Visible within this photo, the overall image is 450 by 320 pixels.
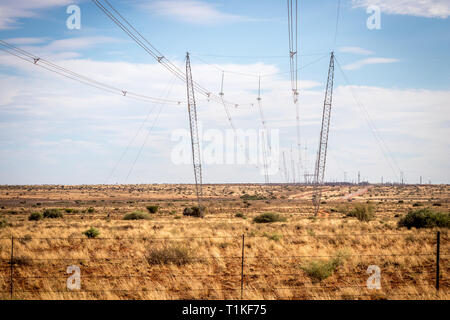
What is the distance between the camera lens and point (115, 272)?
23531mm

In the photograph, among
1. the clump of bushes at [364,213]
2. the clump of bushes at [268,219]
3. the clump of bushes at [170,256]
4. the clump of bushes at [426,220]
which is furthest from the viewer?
the clump of bushes at [364,213]

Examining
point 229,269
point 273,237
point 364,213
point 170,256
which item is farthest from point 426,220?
point 170,256

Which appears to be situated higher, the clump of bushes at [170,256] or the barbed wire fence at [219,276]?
the clump of bushes at [170,256]

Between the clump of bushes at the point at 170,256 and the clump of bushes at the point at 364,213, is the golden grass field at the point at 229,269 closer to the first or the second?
the clump of bushes at the point at 170,256

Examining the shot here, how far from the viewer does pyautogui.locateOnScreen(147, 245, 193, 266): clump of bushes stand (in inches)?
1010

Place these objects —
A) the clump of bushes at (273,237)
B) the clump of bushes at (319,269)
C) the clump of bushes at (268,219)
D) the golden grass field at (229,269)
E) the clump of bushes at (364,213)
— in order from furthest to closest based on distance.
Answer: the clump of bushes at (364,213) < the clump of bushes at (268,219) < the clump of bushes at (273,237) < the clump of bushes at (319,269) < the golden grass field at (229,269)

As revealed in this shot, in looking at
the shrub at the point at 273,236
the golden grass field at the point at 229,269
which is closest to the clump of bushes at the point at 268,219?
the shrub at the point at 273,236

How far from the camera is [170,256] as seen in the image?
25.9m

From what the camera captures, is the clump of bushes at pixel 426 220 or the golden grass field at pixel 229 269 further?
the clump of bushes at pixel 426 220

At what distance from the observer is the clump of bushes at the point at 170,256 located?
2566 centimetres

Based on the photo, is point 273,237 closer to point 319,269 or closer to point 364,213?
point 319,269
